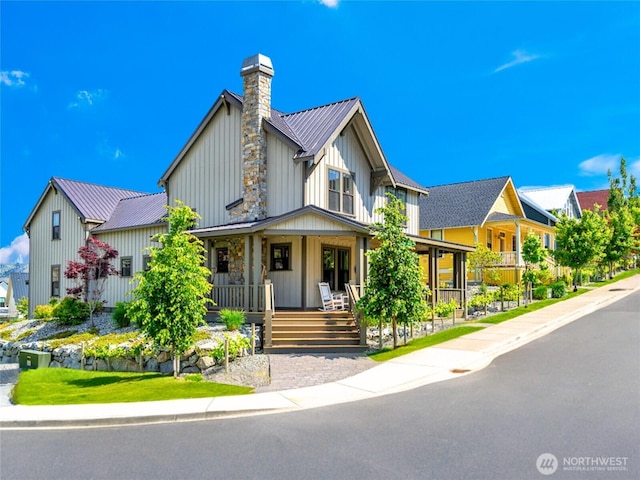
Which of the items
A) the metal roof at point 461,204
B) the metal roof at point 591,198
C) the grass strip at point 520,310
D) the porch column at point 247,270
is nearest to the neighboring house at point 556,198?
the metal roof at point 461,204

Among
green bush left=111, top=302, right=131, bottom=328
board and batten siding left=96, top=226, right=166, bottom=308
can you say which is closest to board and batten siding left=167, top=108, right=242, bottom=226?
board and batten siding left=96, top=226, right=166, bottom=308

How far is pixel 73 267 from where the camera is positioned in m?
23.9

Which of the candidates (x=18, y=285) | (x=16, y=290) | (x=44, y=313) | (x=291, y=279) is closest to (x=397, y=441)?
(x=291, y=279)

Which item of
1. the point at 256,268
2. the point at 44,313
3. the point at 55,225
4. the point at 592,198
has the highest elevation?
the point at 592,198

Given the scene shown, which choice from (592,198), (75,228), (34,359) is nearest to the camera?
(34,359)

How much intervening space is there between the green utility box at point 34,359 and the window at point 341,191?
482 inches

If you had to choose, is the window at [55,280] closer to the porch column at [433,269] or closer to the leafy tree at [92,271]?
the leafy tree at [92,271]

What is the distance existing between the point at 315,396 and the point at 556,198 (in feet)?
144

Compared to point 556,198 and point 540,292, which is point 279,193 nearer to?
point 540,292

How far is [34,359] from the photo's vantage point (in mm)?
18859

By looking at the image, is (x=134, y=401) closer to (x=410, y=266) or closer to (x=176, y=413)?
(x=176, y=413)

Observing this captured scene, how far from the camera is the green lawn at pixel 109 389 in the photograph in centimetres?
1123

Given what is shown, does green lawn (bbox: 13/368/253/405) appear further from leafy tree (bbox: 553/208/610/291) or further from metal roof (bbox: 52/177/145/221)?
leafy tree (bbox: 553/208/610/291)

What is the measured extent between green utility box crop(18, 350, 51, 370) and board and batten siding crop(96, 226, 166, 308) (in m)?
7.76
